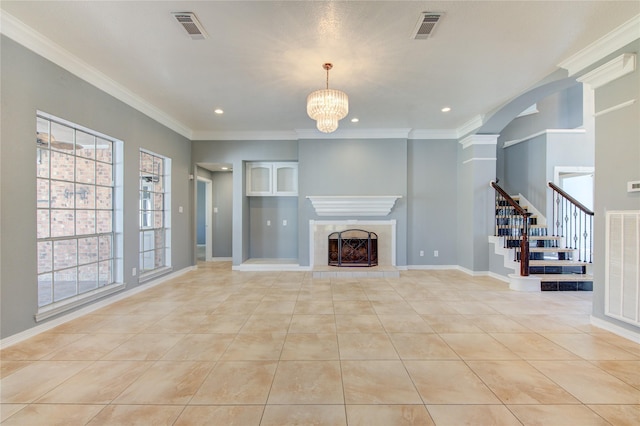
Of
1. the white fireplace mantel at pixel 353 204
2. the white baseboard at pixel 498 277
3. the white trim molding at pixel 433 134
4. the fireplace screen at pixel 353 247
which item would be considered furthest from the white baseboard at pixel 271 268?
the white trim molding at pixel 433 134

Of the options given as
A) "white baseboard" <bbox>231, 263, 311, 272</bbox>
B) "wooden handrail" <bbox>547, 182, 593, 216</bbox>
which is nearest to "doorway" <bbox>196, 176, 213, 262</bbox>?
"white baseboard" <bbox>231, 263, 311, 272</bbox>

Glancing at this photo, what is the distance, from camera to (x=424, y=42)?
2.74 meters

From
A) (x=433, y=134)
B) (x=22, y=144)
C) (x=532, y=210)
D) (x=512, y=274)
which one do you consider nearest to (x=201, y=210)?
(x=22, y=144)

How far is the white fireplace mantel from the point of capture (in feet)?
18.1

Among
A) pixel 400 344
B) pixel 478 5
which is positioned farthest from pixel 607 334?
pixel 478 5

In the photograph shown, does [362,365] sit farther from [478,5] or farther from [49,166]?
[49,166]

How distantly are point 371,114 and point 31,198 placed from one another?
460cm

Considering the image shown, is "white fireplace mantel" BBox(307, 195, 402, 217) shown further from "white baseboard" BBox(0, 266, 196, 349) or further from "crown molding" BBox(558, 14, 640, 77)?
"white baseboard" BBox(0, 266, 196, 349)

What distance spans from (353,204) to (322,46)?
3.26 metres

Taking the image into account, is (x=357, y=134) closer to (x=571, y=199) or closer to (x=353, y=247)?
(x=353, y=247)

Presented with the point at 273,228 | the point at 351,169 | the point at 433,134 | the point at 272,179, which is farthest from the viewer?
the point at 273,228

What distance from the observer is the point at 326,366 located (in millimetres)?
2100

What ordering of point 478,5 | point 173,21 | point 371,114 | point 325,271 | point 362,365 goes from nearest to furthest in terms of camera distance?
point 362,365
point 478,5
point 173,21
point 371,114
point 325,271

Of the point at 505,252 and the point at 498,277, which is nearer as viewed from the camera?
the point at 505,252
